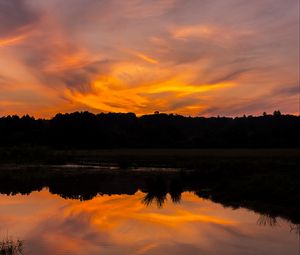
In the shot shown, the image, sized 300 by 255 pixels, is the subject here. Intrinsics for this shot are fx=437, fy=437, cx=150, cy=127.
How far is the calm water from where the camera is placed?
14094 millimetres

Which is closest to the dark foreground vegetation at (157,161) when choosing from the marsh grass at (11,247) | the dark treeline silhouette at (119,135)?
the dark treeline silhouette at (119,135)

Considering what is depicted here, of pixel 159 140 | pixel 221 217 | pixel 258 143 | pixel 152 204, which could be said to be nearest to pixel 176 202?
pixel 152 204

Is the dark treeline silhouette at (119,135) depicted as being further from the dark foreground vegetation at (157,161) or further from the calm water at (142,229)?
the calm water at (142,229)

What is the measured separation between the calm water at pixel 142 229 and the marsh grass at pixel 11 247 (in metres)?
0.32

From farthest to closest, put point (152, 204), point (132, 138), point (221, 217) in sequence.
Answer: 1. point (132, 138)
2. point (152, 204)
3. point (221, 217)

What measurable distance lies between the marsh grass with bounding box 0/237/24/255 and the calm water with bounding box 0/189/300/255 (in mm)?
316

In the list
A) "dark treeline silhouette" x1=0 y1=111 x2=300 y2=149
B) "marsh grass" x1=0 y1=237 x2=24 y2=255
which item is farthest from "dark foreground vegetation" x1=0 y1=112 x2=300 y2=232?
"marsh grass" x1=0 y1=237 x2=24 y2=255

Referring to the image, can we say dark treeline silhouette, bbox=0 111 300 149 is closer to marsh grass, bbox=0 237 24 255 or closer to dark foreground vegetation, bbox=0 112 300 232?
dark foreground vegetation, bbox=0 112 300 232

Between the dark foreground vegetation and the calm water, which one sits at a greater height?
the dark foreground vegetation

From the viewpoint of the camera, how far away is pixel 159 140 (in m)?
119

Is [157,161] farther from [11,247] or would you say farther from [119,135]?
[119,135]

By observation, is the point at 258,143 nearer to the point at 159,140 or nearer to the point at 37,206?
the point at 159,140

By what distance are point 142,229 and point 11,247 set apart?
583 cm

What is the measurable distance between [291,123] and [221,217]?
325 ft
